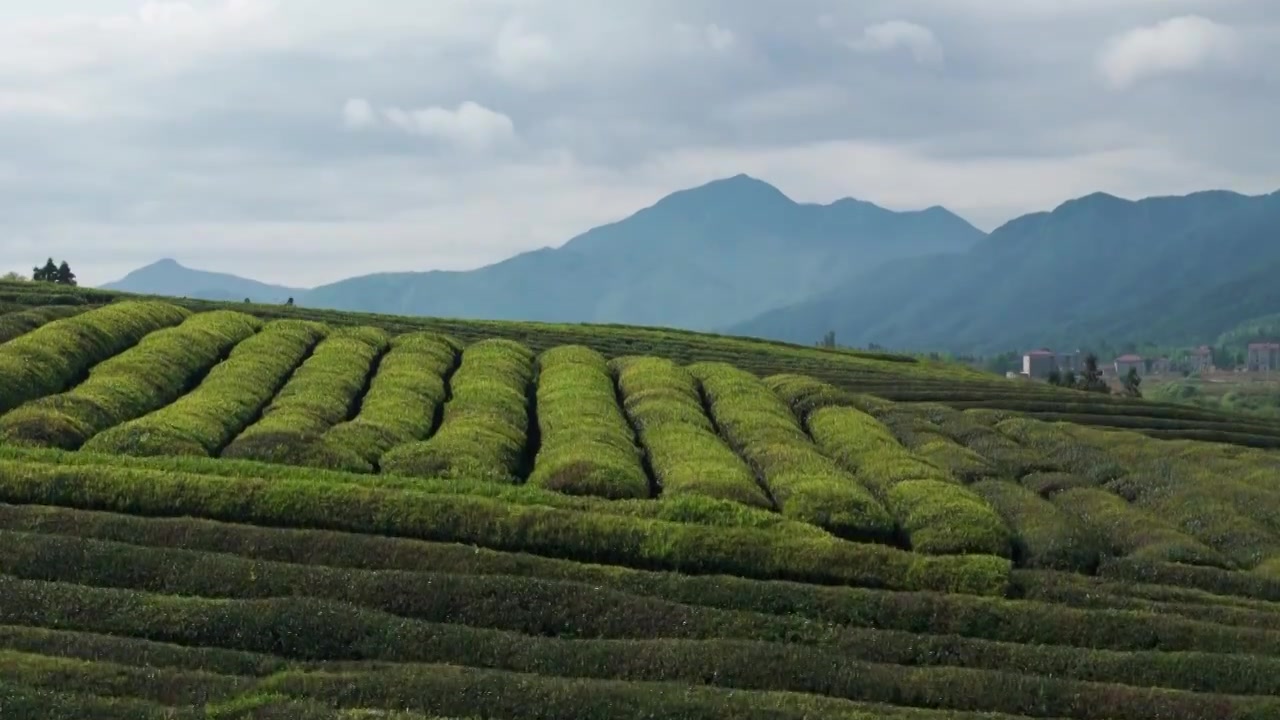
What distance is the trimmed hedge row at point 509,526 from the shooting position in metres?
34.5

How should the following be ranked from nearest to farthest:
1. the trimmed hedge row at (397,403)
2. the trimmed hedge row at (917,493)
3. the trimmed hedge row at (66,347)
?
the trimmed hedge row at (917,493)
the trimmed hedge row at (397,403)
the trimmed hedge row at (66,347)

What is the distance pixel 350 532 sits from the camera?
35.4m

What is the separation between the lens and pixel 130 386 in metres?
50.0

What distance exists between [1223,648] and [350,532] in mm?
20415

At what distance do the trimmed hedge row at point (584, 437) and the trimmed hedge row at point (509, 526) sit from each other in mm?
4330

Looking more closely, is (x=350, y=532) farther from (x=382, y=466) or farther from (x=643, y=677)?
(x=643, y=677)

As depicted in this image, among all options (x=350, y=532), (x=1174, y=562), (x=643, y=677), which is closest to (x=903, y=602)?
(x=643, y=677)

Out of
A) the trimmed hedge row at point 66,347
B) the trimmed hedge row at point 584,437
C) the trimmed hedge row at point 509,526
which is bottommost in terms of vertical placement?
the trimmed hedge row at point 509,526

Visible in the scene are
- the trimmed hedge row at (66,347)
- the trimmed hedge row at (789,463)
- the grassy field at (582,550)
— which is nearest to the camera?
the grassy field at (582,550)

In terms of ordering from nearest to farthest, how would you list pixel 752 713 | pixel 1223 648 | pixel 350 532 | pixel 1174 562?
pixel 752 713 < pixel 1223 648 < pixel 350 532 < pixel 1174 562

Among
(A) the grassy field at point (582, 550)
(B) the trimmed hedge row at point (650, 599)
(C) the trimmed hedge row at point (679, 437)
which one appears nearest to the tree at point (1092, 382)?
(A) the grassy field at point (582, 550)

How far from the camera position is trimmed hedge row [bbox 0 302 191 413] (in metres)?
48.5

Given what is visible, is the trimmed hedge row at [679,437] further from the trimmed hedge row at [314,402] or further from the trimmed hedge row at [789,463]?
the trimmed hedge row at [314,402]

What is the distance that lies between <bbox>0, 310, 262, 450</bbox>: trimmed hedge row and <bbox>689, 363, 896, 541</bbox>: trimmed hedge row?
2088 cm
